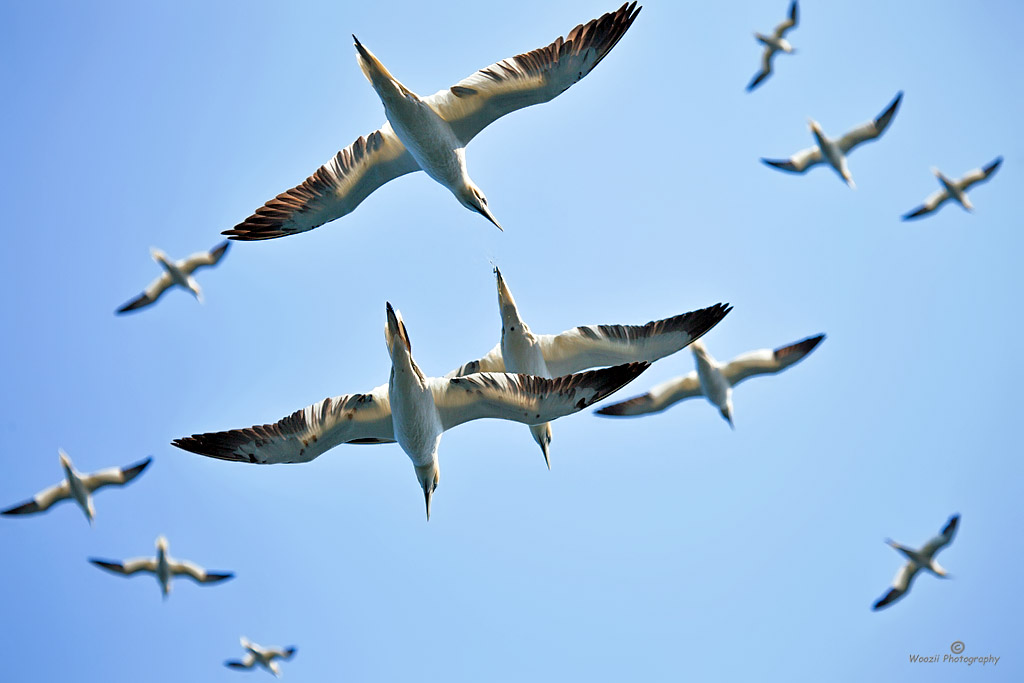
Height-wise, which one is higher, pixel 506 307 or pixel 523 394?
pixel 506 307

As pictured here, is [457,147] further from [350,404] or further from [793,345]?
[793,345]

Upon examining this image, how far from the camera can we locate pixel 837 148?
84.9 feet

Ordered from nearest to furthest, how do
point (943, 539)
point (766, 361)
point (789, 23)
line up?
1. point (766, 361)
2. point (943, 539)
3. point (789, 23)

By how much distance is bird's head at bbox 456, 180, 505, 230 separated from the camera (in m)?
16.6

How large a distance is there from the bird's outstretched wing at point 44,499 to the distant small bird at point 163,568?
241 cm

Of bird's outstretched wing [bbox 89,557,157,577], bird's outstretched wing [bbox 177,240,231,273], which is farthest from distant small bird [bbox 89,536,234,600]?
bird's outstretched wing [bbox 177,240,231,273]

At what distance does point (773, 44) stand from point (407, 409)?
20.0 meters

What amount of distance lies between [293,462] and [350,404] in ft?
4.25

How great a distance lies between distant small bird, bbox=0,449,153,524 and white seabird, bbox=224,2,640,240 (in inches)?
427

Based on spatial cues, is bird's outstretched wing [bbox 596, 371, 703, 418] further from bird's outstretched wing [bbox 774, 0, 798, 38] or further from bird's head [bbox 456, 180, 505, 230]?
bird's outstretched wing [bbox 774, 0, 798, 38]

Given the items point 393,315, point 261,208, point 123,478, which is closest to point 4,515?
point 123,478

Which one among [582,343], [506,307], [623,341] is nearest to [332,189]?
[506,307]

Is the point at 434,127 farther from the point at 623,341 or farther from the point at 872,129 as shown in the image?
the point at 872,129

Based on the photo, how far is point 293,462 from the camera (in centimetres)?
1497
